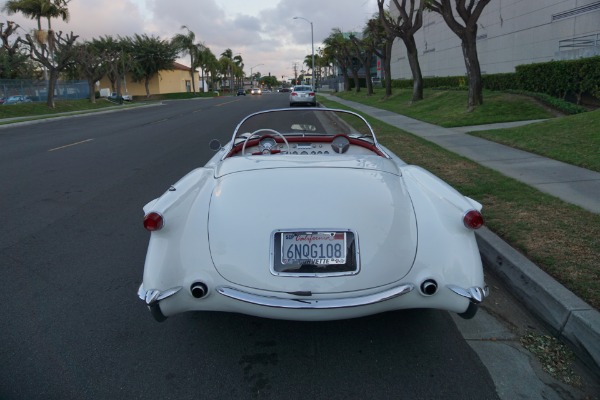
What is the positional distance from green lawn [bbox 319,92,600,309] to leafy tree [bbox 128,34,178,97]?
225 ft

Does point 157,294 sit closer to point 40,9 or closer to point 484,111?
point 484,111

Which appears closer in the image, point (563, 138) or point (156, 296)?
point (156, 296)

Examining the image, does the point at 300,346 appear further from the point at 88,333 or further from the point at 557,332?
the point at 557,332

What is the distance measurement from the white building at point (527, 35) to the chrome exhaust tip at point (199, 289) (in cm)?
1863

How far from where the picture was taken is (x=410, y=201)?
10.3 ft

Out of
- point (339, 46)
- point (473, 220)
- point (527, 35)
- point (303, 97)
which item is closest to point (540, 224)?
point (473, 220)

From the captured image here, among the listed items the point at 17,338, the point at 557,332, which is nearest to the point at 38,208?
the point at 17,338

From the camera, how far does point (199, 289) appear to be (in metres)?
2.74

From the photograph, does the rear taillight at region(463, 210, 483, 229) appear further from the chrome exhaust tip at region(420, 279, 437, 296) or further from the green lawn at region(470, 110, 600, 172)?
the green lawn at region(470, 110, 600, 172)

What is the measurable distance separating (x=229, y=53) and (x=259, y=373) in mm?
133262

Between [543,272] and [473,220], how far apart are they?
4.07 feet

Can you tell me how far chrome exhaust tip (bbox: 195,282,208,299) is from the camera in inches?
107

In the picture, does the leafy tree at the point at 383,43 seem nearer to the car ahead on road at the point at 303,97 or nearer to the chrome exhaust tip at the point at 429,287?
the car ahead on road at the point at 303,97

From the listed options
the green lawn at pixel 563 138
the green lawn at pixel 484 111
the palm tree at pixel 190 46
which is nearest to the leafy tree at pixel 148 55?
the palm tree at pixel 190 46
